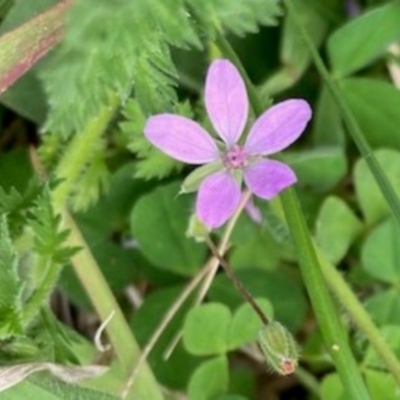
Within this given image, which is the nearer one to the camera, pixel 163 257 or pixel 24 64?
pixel 24 64

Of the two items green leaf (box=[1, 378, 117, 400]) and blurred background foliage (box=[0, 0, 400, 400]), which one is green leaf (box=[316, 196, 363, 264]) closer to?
blurred background foliage (box=[0, 0, 400, 400])

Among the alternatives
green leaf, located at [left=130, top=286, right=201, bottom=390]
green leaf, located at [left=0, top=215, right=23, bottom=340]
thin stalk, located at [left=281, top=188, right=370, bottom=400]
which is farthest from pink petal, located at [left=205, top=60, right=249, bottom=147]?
green leaf, located at [left=130, top=286, right=201, bottom=390]

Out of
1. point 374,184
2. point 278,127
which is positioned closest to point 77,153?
point 278,127

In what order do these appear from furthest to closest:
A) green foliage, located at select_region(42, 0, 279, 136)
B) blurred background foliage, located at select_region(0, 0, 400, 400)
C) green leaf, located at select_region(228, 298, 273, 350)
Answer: green leaf, located at select_region(228, 298, 273, 350) → blurred background foliage, located at select_region(0, 0, 400, 400) → green foliage, located at select_region(42, 0, 279, 136)

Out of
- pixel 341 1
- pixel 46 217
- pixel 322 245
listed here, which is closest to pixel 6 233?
pixel 46 217

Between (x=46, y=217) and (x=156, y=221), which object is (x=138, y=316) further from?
(x=46, y=217)

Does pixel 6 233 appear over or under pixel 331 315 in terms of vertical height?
over
